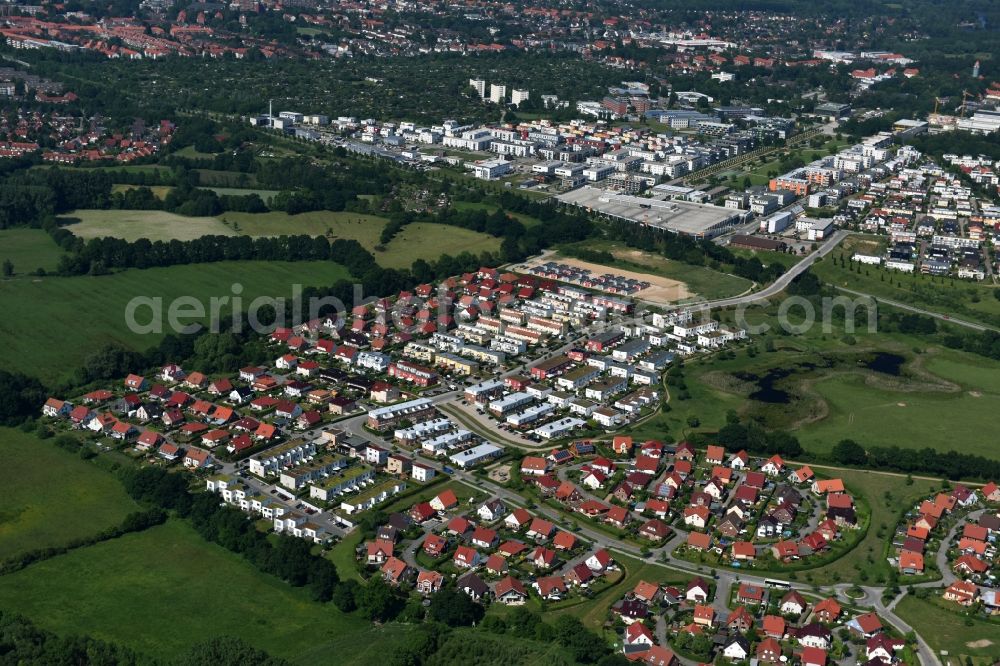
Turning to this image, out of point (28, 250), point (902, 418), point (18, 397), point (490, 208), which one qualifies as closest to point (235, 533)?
point (18, 397)

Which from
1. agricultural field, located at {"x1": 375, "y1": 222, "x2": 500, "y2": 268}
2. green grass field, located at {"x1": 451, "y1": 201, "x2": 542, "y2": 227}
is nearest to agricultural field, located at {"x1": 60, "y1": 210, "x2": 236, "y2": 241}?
agricultural field, located at {"x1": 375, "y1": 222, "x2": 500, "y2": 268}

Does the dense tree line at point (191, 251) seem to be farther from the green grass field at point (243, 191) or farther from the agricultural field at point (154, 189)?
the green grass field at point (243, 191)

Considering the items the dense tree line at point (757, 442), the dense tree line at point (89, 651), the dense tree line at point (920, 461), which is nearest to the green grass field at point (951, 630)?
the dense tree line at point (920, 461)

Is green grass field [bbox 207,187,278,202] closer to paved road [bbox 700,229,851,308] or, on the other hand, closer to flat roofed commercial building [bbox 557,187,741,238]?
flat roofed commercial building [bbox 557,187,741,238]

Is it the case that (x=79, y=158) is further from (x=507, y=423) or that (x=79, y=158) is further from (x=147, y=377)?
(x=507, y=423)

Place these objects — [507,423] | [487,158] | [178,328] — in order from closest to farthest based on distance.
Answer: [507,423]
[178,328]
[487,158]

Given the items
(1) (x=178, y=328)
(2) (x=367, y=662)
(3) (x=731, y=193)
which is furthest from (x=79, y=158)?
(2) (x=367, y=662)
